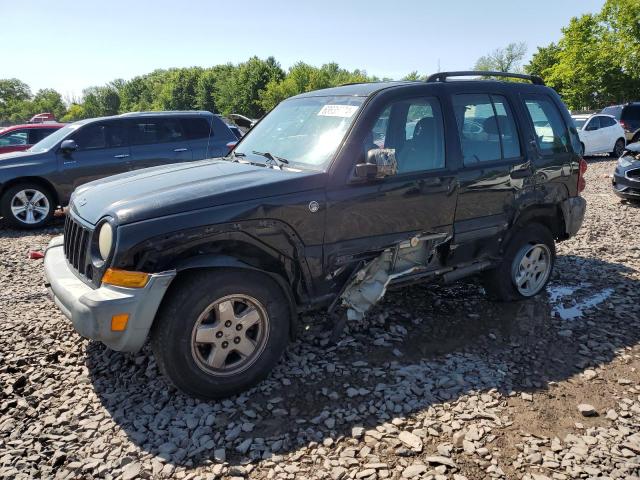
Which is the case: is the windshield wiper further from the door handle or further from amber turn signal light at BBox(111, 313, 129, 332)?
the door handle

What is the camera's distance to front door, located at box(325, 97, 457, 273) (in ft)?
11.5

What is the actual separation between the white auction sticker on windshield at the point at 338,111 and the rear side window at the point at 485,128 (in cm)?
97

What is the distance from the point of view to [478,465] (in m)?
2.68

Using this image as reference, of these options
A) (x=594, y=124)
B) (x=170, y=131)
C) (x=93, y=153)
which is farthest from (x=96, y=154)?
(x=594, y=124)

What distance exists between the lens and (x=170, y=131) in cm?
923

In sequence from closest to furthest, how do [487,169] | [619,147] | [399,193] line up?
[399,193] < [487,169] < [619,147]

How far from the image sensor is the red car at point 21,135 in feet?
39.7

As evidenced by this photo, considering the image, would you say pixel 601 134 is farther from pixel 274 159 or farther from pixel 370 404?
pixel 370 404

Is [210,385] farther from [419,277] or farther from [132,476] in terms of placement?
[419,277]

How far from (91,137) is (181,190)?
6639 mm

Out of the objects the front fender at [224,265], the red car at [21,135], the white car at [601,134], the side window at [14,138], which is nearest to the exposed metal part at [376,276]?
the front fender at [224,265]

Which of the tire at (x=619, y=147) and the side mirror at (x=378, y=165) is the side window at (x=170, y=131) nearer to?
the side mirror at (x=378, y=165)

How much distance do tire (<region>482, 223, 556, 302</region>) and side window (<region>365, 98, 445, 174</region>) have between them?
129 centimetres

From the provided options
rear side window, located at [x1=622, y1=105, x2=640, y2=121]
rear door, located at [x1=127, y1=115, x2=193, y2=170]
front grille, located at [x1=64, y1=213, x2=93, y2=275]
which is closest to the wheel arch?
rear door, located at [x1=127, y1=115, x2=193, y2=170]
